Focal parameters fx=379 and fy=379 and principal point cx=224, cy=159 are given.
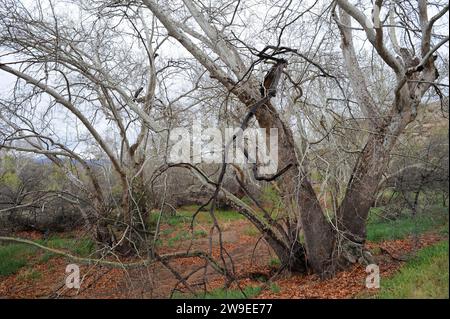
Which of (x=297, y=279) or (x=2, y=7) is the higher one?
(x=2, y=7)

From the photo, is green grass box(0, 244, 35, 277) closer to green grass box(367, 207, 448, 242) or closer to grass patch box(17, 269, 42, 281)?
grass patch box(17, 269, 42, 281)

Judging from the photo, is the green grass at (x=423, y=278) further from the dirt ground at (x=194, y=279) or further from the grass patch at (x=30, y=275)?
the grass patch at (x=30, y=275)

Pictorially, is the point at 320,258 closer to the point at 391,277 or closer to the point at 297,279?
the point at 297,279

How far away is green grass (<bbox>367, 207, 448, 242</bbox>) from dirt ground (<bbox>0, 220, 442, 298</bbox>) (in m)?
0.18

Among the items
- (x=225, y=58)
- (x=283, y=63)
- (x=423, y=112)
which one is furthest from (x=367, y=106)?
(x=225, y=58)

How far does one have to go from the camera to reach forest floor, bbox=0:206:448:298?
5.72 m

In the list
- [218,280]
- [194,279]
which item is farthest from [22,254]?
[218,280]

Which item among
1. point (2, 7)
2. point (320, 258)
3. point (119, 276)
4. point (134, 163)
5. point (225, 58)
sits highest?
point (2, 7)

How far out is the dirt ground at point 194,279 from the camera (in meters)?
5.74

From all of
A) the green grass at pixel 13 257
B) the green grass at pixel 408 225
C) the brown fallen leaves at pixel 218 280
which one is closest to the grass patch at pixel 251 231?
the brown fallen leaves at pixel 218 280

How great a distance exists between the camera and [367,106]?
6.91m

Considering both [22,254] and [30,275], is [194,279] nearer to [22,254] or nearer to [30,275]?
[30,275]

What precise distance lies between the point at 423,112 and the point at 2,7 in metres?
7.81

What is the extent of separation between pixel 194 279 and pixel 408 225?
4507 mm
